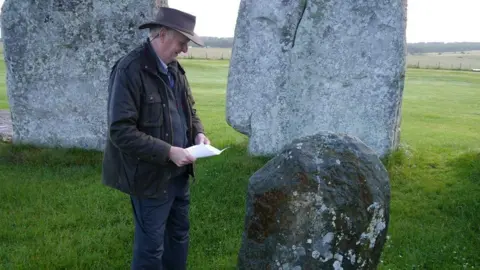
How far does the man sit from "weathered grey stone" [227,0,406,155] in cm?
482

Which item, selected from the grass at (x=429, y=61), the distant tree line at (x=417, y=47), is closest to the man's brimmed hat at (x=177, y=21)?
the grass at (x=429, y=61)

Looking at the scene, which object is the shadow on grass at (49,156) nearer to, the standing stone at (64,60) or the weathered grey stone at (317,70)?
the standing stone at (64,60)

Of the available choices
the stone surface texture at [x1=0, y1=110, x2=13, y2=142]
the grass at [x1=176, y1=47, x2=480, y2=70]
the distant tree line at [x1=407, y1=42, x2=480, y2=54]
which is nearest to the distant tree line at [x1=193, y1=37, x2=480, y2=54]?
the distant tree line at [x1=407, y1=42, x2=480, y2=54]

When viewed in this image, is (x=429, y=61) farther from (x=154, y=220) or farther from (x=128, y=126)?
(x=128, y=126)

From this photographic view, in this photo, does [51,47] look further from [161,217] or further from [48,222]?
[161,217]

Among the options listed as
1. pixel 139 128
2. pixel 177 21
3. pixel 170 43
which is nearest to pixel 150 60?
pixel 170 43

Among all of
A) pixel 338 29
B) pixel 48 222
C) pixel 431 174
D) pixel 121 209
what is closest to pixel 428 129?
pixel 431 174

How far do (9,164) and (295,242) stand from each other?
23.9 ft

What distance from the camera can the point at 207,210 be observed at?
24.2 ft

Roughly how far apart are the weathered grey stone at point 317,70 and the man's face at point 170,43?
202 inches

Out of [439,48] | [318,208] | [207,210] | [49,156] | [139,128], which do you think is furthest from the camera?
[439,48]

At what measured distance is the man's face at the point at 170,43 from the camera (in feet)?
14.4

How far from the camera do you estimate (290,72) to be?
31.0ft

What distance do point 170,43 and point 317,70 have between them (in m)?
5.27
